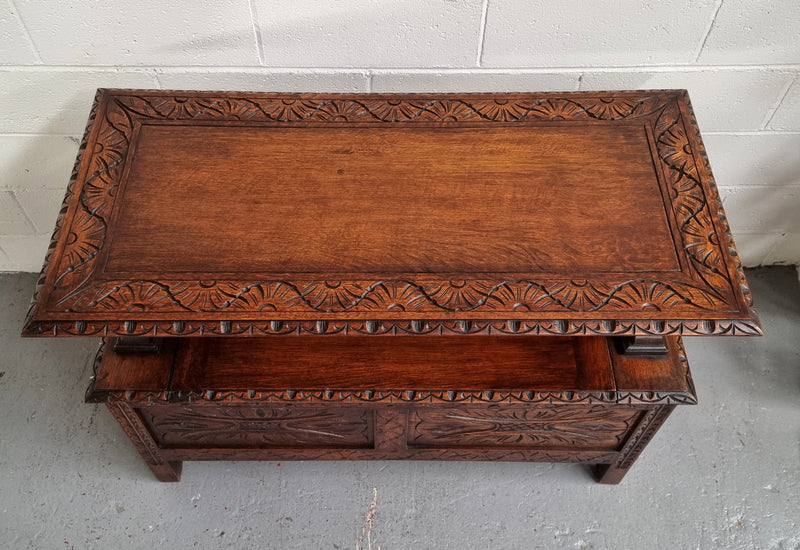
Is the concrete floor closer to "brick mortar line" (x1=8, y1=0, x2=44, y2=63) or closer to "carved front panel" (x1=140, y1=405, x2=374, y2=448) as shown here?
"carved front panel" (x1=140, y1=405, x2=374, y2=448)

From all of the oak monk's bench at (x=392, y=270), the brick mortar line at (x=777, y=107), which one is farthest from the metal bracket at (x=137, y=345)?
the brick mortar line at (x=777, y=107)

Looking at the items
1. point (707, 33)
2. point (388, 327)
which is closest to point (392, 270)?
point (388, 327)

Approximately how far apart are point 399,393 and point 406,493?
19.9 inches

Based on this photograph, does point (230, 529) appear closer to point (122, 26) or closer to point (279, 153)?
point (279, 153)

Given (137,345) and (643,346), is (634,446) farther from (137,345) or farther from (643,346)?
(137,345)

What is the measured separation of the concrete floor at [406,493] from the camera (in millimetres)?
1739

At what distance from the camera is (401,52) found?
65.0 inches

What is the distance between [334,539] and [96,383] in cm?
75

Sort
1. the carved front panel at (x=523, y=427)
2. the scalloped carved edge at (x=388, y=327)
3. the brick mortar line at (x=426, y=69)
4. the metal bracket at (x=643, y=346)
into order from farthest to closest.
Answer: the brick mortar line at (x=426, y=69) < the carved front panel at (x=523, y=427) < the metal bracket at (x=643, y=346) < the scalloped carved edge at (x=388, y=327)

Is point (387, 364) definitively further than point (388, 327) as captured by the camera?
Yes

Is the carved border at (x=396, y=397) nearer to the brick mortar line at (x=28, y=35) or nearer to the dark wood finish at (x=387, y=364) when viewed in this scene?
the dark wood finish at (x=387, y=364)

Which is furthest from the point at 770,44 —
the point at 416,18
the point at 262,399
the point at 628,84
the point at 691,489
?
the point at 262,399

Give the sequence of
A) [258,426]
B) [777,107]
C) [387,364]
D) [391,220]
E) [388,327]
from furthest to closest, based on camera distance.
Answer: [777,107], [258,426], [387,364], [391,220], [388,327]

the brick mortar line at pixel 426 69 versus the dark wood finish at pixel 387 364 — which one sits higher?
the brick mortar line at pixel 426 69
